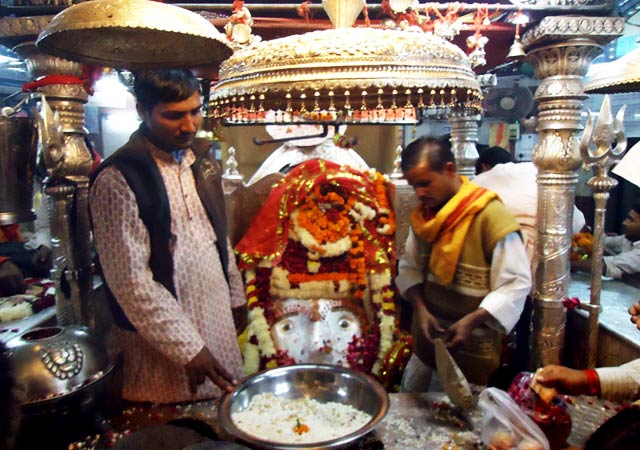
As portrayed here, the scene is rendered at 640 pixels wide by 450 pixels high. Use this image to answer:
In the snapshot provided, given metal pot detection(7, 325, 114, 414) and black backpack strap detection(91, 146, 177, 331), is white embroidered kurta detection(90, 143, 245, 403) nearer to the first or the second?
black backpack strap detection(91, 146, 177, 331)

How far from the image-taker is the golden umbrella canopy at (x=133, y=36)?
124 centimetres

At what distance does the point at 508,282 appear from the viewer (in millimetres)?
2266

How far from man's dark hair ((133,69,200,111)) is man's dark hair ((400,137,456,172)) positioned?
1054 millimetres

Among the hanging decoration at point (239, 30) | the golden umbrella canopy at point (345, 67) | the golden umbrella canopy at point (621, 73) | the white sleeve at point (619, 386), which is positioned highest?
the hanging decoration at point (239, 30)

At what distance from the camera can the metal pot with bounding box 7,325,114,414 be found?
5.04 ft

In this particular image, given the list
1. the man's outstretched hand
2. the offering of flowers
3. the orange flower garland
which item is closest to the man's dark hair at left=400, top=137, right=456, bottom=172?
the man's outstretched hand

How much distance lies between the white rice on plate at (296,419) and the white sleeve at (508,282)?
0.82 meters

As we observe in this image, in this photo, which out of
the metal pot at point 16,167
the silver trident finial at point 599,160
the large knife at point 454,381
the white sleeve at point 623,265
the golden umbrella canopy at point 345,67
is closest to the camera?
the golden umbrella canopy at point 345,67

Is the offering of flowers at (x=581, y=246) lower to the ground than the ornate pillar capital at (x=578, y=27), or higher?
lower

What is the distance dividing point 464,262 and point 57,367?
69.3 inches

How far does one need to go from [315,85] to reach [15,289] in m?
2.82

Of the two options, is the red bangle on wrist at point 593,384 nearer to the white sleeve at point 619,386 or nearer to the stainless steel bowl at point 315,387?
the white sleeve at point 619,386

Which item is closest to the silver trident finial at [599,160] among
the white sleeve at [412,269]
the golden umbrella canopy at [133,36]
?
the white sleeve at [412,269]

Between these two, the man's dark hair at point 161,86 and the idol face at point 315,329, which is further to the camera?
the idol face at point 315,329
